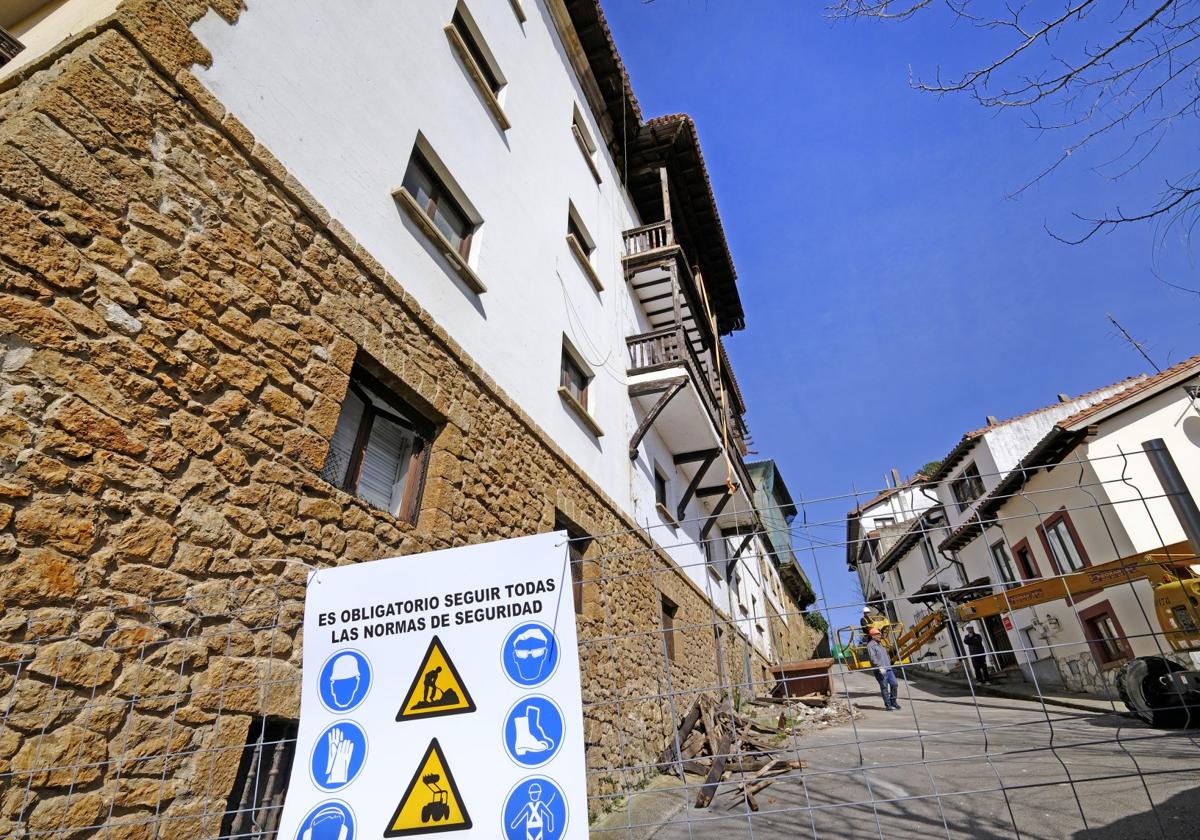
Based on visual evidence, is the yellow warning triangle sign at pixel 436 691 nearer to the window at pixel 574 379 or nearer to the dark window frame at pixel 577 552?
the dark window frame at pixel 577 552

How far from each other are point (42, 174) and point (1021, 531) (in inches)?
708

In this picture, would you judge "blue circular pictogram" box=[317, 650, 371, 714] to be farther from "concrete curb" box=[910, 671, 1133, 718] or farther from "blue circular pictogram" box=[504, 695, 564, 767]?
"concrete curb" box=[910, 671, 1133, 718]

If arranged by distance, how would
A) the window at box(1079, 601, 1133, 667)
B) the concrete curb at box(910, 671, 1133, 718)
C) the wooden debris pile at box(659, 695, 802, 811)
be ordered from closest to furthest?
the wooden debris pile at box(659, 695, 802, 811) → the concrete curb at box(910, 671, 1133, 718) → the window at box(1079, 601, 1133, 667)

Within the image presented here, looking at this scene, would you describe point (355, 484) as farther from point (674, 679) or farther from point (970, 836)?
point (674, 679)

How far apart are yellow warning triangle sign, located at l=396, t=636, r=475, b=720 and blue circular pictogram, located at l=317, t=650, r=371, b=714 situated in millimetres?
168

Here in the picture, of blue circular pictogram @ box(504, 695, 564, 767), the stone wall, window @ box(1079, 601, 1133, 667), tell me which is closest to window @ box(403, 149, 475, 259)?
the stone wall

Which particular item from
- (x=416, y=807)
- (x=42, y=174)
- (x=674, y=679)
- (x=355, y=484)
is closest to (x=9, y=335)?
(x=42, y=174)

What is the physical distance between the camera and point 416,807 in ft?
5.86

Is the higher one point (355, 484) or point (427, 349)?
point (427, 349)

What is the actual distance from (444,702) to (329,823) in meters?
0.47

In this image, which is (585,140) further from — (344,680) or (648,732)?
(344,680)

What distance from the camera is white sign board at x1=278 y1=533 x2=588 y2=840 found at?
1.76 m

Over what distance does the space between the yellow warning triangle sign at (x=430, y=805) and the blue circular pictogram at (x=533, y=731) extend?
0.19 m

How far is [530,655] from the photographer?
1908 mm
